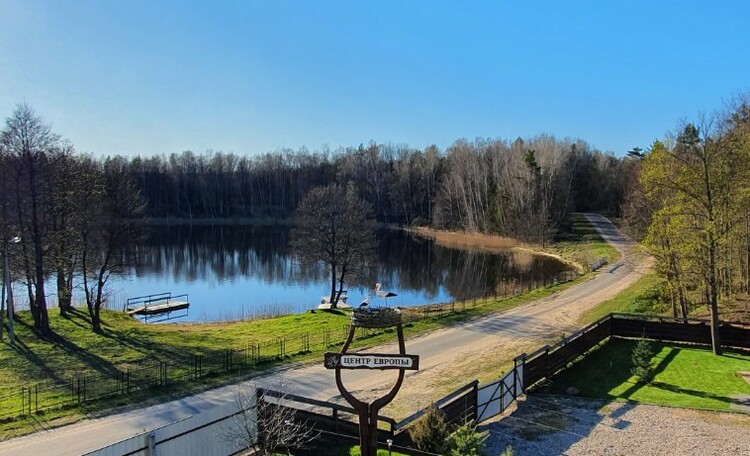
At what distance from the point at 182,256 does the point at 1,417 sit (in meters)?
57.6

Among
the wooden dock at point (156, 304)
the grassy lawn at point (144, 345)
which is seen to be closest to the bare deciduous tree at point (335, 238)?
the grassy lawn at point (144, 345)

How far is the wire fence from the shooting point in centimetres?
1744

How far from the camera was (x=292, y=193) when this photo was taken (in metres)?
135

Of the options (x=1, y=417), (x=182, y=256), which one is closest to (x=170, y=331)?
(x=1, y=417)

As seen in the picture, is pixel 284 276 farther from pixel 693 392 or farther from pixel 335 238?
pixel 693 392

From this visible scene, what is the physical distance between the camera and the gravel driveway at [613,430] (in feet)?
43.8

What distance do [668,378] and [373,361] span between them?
51.2 feet

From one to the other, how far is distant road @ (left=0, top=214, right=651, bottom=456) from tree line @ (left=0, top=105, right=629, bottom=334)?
1456 centimetres

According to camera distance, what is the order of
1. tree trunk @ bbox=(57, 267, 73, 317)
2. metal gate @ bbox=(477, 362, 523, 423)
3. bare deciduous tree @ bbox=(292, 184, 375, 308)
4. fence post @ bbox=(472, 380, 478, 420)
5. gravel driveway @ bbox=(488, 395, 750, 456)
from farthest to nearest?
1. bare deciduous tree @ bbox=(292, 184, 375, 308)
2. tree trunk @ bbox=(57, 267, 73, 317)
3. metal gate @ bbox=(477, 362, 523, 423)
4. fence post @ bbox=(472, 380, 478, 420)
5. gravel driveway @ bbox=(488, 395, 750, 456)

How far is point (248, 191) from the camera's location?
13850cm

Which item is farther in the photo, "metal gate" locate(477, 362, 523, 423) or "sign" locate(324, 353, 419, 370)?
"metal gate" locate(477, 362, 523, 423)

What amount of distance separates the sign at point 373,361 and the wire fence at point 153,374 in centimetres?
1255

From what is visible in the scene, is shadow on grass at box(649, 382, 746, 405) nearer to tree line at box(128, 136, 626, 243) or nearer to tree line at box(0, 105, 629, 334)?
tree line at box(0, 105, 629, 334)

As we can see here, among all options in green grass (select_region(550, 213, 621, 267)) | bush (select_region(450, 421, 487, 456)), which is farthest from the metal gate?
green grass (select_region(550, 213, 621, 267))
